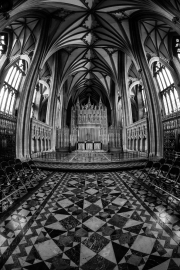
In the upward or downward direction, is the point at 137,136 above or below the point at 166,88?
below

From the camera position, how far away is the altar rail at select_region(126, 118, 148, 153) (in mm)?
15398

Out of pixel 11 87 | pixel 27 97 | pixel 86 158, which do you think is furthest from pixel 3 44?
pixel 86 158

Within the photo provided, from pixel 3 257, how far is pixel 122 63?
21.5m

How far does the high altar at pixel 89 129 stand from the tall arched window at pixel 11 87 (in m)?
12.7

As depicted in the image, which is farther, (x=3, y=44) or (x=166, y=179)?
(x=3, y=44)

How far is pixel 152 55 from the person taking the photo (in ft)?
43.8

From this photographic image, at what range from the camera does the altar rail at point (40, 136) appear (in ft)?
49.9

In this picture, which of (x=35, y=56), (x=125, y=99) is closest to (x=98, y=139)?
(x=125, y=99)

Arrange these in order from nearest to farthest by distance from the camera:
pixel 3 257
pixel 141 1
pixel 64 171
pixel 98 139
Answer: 1. pixel 3 257
2. pixel 64 171
3. pixel 141 1
4. pixel 98 139

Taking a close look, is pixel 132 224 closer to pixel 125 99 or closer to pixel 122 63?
pixel 125 99

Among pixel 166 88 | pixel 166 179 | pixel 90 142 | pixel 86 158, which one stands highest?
pixel 166 88

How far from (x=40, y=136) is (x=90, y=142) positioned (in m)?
9.88

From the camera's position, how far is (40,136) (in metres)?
16.6

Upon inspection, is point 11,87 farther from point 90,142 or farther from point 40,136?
point 90,142
